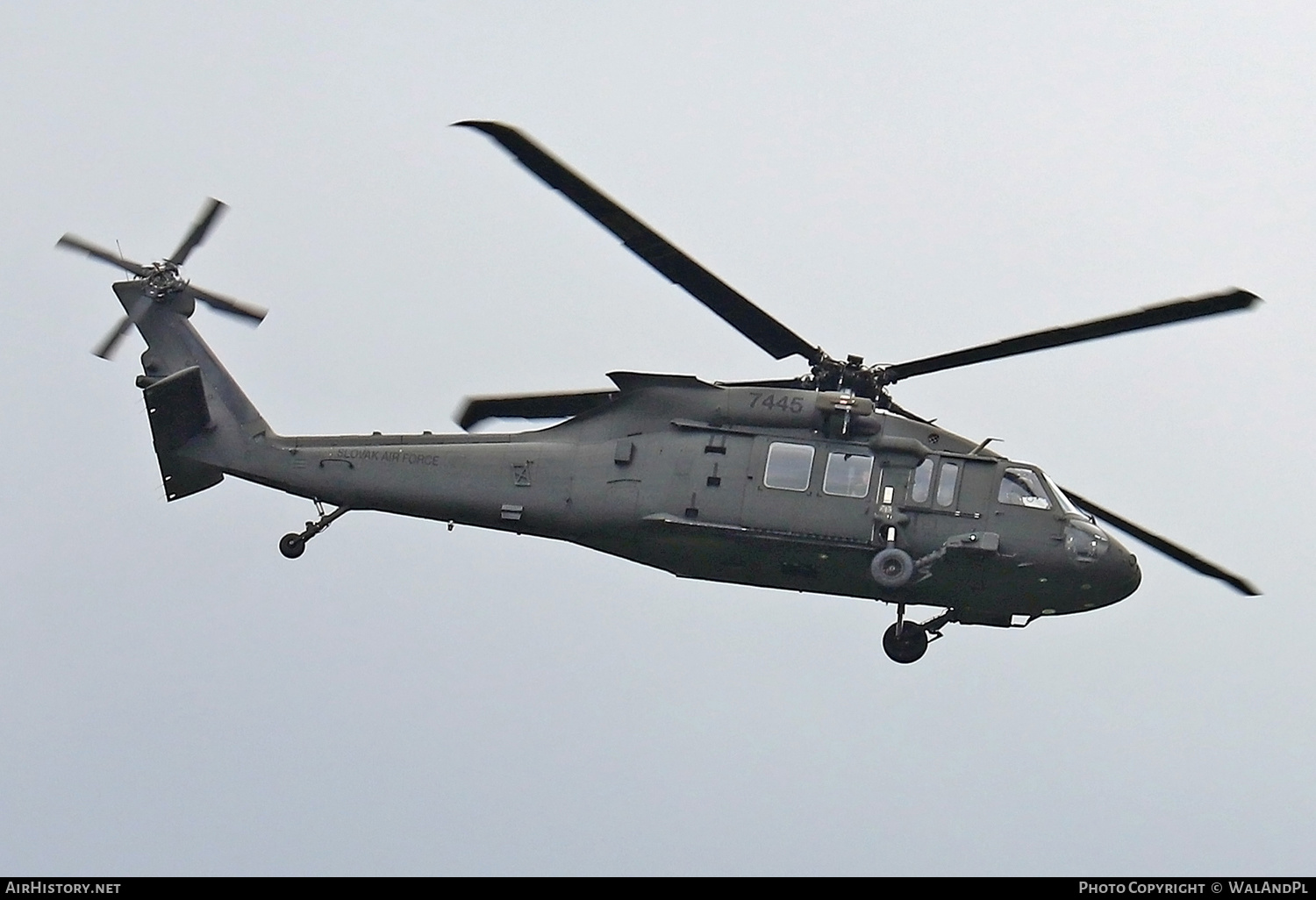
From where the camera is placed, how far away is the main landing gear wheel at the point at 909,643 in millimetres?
24312

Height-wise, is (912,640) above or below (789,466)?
below

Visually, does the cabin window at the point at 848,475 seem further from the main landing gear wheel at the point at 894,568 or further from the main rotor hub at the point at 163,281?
the main rotor hub at the point at 163,281

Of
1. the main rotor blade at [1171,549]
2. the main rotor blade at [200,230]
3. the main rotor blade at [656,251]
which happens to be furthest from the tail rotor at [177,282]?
the main rotor blade at [1171,549]

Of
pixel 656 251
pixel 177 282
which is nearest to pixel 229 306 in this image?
pixel 177 282

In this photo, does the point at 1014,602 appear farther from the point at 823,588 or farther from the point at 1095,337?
the point at 1095,337

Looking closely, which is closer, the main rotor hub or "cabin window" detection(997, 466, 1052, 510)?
"cabin window" detection(997, 466, 1052, 510)

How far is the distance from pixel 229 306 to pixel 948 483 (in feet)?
38.8

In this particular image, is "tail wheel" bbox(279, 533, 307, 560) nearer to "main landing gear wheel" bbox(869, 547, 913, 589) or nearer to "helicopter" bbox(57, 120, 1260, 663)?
"helicopter" bbox(57, 120, 1260, 663)

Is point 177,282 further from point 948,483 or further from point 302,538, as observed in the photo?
point 948,483

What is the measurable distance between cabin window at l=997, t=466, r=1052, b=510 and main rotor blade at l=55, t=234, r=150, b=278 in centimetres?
1413

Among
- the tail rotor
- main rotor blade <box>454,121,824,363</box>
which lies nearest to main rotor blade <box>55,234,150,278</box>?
the tail rotor

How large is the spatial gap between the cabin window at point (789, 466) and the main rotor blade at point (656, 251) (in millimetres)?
1321

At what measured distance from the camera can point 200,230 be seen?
26984 mm

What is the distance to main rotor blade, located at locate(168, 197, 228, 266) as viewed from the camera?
26.8 metres
